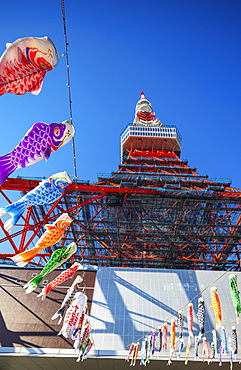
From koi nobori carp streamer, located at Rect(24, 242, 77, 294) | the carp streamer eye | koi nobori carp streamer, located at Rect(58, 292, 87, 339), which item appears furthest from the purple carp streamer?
koi nobori carp streamer, located at Rect(58, 292, 87, 339)

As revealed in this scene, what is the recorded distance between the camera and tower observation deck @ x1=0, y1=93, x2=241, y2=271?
→ 1880 cm

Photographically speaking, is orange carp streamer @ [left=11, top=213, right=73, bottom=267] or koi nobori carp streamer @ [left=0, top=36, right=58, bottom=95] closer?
koi nobori carp streamer @ [left=0, top=36, right=58, bottom=95]

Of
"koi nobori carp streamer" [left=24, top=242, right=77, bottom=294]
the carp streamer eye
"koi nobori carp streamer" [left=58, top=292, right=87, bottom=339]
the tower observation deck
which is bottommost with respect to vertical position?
"koi nobori carp streamer" [left=58, top=292, right=87, bottom=339]

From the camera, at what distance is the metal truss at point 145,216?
1873 centimetres

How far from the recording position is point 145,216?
79.8 ft

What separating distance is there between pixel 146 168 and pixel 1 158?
2880 centimetres

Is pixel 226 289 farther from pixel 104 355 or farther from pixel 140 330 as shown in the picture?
pixel 104 355

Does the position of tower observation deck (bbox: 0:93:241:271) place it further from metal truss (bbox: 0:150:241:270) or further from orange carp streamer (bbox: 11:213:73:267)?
orange carp streamer (bbox: 11:213:73:267)

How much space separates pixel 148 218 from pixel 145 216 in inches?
20.1

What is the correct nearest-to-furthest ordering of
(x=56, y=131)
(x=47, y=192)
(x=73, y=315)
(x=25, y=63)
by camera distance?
(x=25, y=63) < (x=56, y=131) < (x=73, y=315) < (x=47, y=192)

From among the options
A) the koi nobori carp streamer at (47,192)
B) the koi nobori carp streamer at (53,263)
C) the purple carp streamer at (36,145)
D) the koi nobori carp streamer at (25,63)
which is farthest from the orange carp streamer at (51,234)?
the koi nobori carp streamer at (25,63)

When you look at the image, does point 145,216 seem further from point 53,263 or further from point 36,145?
point 36,145

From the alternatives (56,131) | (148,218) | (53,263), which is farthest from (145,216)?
(56,131)

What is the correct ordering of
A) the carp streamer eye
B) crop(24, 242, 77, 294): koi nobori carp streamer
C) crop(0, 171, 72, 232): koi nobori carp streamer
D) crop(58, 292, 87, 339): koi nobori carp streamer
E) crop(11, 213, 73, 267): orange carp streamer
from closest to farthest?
the carp streamer eye
crop(58, 292, 87, 339): koi nobori carp streamer
crop(0, 171, 72, 232): koi nobori carp streamer
crop(11, 213, 73, 267): orange carp streamer
crop(24, 242, 77, 294): koi nobori carp streamer
